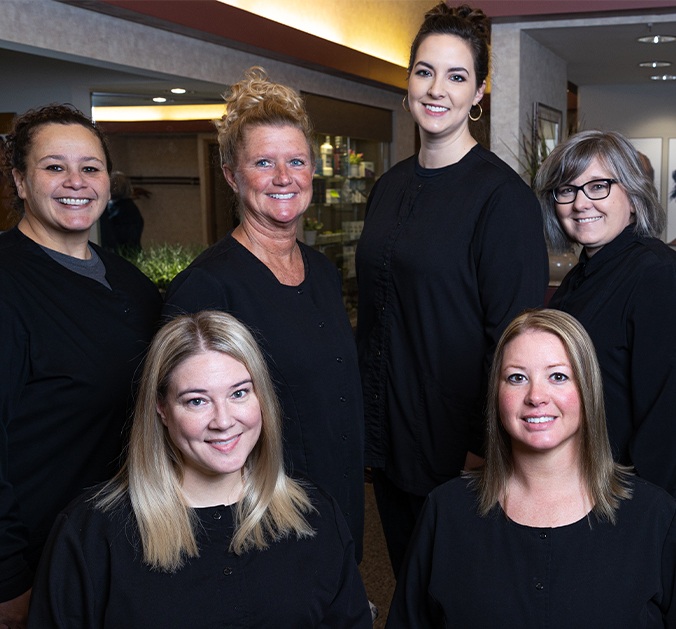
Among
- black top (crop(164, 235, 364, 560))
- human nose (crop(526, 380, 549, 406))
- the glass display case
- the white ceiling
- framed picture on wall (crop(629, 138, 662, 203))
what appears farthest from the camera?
framed picture on wall (crop(629, 138, 662, 203))

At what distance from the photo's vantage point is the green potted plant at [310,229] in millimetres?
7520

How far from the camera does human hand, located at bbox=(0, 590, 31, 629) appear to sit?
74.4 inches

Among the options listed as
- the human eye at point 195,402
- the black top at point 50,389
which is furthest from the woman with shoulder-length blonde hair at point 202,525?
the black top at point 50,389

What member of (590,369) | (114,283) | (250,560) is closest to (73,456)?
(114,283)

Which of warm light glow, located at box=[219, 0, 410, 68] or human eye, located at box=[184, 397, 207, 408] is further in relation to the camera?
warm light glow, located at box=[219, 0, 410, 68]

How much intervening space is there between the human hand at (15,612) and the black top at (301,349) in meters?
0.65

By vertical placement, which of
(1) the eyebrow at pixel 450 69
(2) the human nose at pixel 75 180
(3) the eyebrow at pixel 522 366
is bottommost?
(3) the eyebrow at pixel 522 366

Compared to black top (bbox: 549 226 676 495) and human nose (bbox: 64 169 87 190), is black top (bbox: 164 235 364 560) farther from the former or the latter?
black top (bbox: 549 226 676 495)

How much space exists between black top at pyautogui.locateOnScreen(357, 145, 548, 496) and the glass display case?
199 inches

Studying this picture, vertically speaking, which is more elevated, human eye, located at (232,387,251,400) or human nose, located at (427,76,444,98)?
human nose, located at (427,76,444,98)

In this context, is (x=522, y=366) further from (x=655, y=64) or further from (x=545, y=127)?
(x=655, y=64)

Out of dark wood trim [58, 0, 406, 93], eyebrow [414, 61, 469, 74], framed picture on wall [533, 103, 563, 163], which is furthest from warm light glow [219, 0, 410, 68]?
eyebrow [414, 61, 469, 74]

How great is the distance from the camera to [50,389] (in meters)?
1.99

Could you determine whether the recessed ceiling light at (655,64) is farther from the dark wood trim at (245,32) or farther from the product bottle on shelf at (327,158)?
the product bottle on shelf at (327,158)
